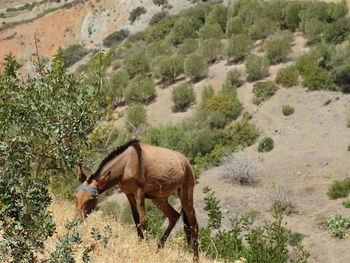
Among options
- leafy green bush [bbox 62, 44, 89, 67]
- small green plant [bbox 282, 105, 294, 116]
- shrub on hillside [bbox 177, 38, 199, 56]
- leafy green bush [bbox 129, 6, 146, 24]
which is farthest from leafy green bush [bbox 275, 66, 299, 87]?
leafy green bush [bbox 129, 6, 146, 24]

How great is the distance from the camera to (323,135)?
23.8 m

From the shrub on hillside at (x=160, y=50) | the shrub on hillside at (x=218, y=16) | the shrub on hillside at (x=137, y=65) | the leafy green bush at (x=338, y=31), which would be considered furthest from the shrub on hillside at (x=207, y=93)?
the shrub on hillside at (x=218, y=16)

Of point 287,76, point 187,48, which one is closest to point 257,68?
point 287,76

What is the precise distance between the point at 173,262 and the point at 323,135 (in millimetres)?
19678

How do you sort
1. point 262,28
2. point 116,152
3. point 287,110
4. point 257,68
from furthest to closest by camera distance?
point 262,28, point 257,68, point 287,110, point 116,152

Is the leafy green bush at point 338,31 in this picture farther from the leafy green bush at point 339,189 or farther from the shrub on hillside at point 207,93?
the leafy green bush at point 339,189

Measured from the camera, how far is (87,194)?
6.12 m

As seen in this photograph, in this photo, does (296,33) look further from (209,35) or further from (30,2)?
(30,2)

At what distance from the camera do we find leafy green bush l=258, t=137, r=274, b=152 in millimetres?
23875

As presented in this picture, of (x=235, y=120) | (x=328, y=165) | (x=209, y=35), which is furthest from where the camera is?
(x=209, y=35)

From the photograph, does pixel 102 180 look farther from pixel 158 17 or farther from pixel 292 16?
pixel 158 17

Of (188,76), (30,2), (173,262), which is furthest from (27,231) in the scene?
(30,2)

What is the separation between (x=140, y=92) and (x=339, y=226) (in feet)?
69.9

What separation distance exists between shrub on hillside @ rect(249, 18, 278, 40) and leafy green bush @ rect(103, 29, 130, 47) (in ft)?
86.6
